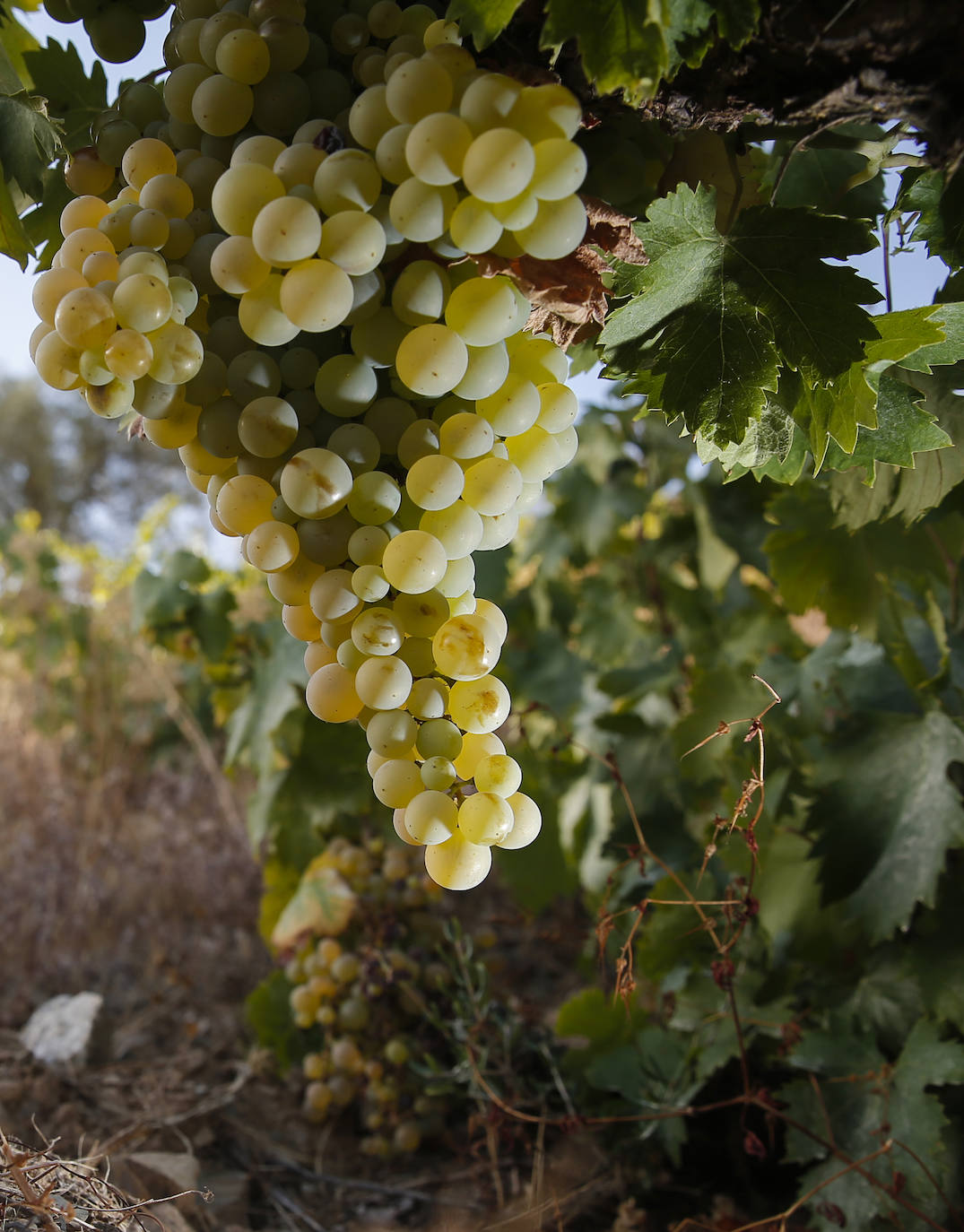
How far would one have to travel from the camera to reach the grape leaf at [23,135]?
0.59 m

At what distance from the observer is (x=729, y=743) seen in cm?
123

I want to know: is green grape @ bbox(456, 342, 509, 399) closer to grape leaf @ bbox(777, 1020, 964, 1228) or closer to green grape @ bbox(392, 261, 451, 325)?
green grape @ bbox(392, 261, 451, 325)

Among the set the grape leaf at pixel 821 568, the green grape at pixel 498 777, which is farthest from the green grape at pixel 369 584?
the grape leaf at pixel 821 568

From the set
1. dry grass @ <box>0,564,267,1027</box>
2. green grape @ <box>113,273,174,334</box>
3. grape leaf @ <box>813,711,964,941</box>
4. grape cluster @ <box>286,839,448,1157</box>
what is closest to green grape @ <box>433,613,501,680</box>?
green grape @ <box>113,273,174,334</box>

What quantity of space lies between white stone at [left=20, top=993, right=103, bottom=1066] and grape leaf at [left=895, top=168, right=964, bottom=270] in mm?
1227

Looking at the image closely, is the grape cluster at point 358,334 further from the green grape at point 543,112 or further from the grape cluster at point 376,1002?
the grape cluster at point 376,1002

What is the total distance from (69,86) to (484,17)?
1.33 ft

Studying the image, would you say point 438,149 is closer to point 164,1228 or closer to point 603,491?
point 164,1228

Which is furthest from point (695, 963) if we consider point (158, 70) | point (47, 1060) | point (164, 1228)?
point (158, 70)

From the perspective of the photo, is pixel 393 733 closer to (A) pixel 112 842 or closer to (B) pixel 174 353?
(B) pixel 174 353

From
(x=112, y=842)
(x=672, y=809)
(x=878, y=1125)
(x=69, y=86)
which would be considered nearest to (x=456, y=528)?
(x=69, y=86)

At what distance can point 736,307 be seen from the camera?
1.73 feet

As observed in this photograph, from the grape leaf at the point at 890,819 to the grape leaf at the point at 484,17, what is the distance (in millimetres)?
782

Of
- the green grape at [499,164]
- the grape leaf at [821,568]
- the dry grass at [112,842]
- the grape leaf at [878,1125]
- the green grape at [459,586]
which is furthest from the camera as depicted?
the dry grass at [112,842]
